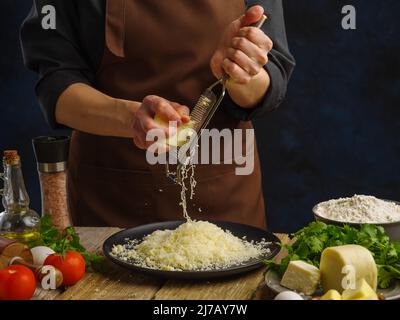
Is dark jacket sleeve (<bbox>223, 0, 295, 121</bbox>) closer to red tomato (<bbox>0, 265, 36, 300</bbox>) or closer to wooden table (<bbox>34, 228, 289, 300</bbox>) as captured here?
wooden table (<bbox>34, 228, 289, 300</bbox>)

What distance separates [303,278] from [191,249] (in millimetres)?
302

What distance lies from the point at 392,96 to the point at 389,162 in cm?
30

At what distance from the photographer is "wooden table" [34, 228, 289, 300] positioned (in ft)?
5.27

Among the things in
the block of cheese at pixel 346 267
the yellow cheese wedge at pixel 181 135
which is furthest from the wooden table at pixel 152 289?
the yellow cheese wedge at pixel 181 135

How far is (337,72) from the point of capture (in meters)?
3.30

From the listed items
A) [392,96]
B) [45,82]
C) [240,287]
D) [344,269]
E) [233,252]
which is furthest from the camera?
[392,96]

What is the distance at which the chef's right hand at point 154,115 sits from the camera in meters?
1.76

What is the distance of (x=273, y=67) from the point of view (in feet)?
7.44

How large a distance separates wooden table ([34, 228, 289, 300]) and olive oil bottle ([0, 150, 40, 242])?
21 centimetres

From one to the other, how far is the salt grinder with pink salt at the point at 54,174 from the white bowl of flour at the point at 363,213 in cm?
68

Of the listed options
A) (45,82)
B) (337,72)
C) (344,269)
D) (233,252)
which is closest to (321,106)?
(337,72)

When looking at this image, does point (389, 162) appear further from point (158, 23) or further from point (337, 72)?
point (158, 23)

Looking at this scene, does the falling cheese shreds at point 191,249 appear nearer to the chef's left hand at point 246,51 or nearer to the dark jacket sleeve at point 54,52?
the chef's left hand at point 246,51

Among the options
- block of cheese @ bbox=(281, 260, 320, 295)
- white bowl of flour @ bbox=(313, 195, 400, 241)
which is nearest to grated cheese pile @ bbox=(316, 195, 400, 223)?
white bowl of flour @ bbox=(313, 195, 400, 241)
